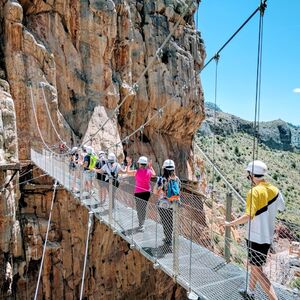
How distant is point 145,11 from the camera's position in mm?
15383

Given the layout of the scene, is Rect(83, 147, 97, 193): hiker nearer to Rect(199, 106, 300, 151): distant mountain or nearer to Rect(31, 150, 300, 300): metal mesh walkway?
Rect(31, 150, 300, 300): metal mesh walkway

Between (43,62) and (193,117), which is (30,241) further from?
(193,117)

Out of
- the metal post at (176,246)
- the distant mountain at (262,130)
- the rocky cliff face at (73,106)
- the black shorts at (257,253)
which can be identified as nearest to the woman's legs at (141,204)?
the metal post at (176,246)

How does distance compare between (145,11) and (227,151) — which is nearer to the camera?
(145,11)

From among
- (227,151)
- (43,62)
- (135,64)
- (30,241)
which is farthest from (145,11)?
(227,151)

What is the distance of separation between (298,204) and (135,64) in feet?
102

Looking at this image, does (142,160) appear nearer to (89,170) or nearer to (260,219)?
(89,170)

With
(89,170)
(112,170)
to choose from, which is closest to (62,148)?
(89,170)

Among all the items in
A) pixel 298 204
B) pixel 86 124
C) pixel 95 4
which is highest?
pixel 95 4

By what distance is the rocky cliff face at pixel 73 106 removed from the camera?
8.88 meters

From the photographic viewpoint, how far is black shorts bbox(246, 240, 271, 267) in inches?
97.6

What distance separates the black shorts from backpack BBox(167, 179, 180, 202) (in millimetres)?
1407

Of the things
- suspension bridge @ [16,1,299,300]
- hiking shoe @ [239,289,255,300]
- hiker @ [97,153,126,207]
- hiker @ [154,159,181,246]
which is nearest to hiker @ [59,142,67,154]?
suspension bridge @ [16,1,299,300]

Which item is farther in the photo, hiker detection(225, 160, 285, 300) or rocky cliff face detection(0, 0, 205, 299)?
rocky cliff face detection(0, 0, 205, 299)
